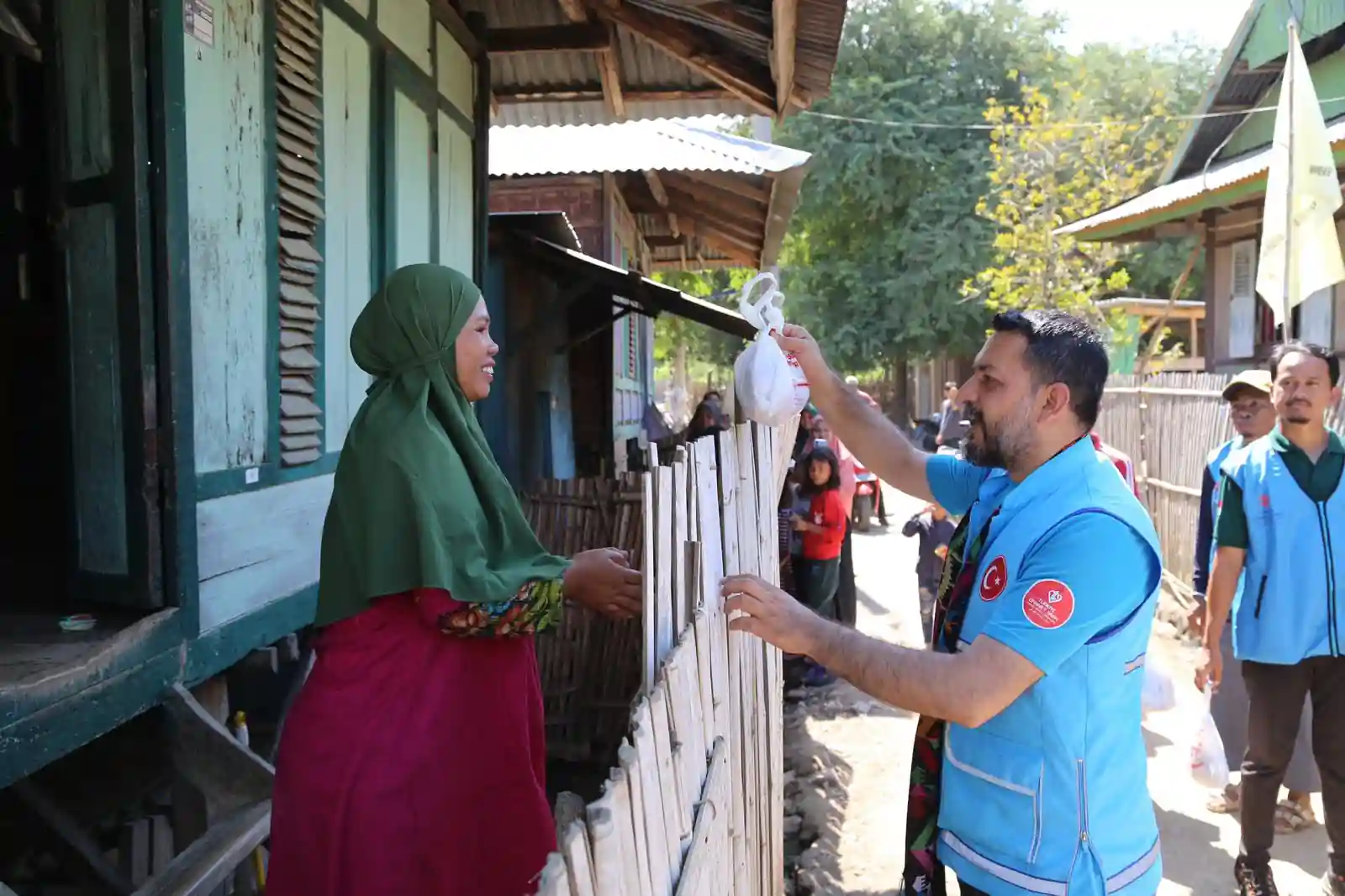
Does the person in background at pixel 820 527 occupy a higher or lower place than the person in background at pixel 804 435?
lower

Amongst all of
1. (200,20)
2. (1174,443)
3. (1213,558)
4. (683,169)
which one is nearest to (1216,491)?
(1213,558)

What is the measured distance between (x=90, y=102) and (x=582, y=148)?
641 centimetres

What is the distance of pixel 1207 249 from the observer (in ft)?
39.5

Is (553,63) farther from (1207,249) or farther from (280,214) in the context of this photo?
(1207,249)

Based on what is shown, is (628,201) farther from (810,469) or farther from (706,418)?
(810,469)

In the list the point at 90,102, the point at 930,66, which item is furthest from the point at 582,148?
the point at 930,66

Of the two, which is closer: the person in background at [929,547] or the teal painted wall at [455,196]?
the teal painted wall at [455,196]

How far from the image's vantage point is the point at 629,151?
8375 millimetres

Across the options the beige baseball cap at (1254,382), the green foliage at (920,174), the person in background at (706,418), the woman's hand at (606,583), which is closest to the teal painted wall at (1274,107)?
the person in background at (706,418)

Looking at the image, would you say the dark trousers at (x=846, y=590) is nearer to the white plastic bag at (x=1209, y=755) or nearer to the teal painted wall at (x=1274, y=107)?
the white plastic bag at (x=1209, y=755)

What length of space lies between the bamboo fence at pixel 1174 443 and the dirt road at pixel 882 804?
1370mm

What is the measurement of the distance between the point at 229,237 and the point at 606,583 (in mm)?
1661

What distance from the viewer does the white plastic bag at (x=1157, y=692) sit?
4953mm

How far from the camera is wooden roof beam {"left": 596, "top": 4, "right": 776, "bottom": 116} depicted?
14.9 ft
